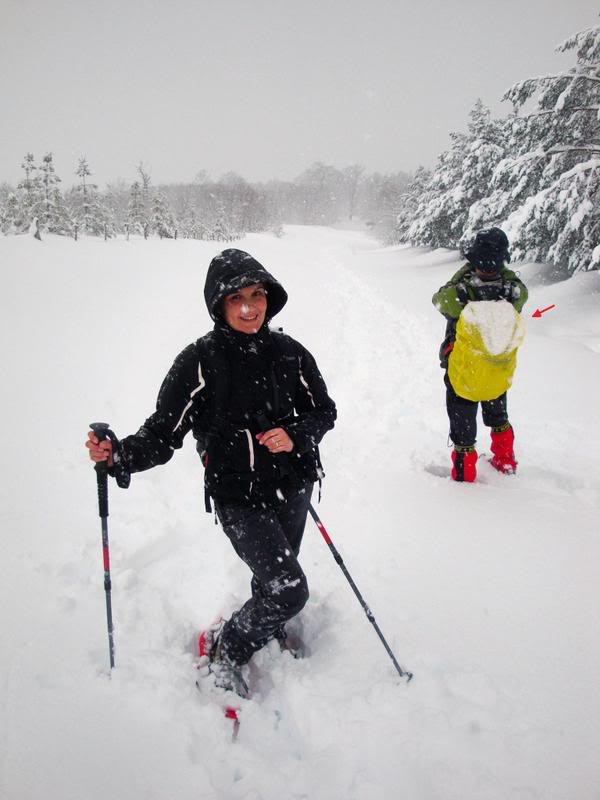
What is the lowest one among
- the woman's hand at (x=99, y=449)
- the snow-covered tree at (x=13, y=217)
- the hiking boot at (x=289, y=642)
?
the hiking boot at (x=289, y=642)

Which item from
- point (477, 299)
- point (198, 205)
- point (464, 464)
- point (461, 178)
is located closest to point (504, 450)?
point (464, 464)

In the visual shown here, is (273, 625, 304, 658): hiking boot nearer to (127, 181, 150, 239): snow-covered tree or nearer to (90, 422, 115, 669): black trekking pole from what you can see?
(90, 422, 115, 669): black trekking pole

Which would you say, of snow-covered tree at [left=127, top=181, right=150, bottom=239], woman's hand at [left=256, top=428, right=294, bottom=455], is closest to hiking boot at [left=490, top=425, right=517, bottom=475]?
woman's hand at [left=256, top=428, right=294, bottom=455]

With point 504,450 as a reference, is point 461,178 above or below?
above

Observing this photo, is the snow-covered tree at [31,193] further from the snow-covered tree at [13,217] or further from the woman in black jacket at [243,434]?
the woman in black jacket at [243,434]

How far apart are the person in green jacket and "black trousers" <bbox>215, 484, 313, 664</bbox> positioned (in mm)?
2484

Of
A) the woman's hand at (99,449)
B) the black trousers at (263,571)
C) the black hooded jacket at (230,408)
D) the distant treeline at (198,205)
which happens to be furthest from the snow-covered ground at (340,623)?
the distant treeline at (198,205)

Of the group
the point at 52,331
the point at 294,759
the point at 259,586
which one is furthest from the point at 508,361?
the point at 52,331

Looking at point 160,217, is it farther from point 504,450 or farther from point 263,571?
point 263,571

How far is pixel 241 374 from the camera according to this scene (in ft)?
7.96

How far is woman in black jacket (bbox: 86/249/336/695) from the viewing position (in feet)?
7.63

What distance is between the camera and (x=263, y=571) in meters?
2.34

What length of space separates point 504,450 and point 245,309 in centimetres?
359

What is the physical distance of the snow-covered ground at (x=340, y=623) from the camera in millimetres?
2166
